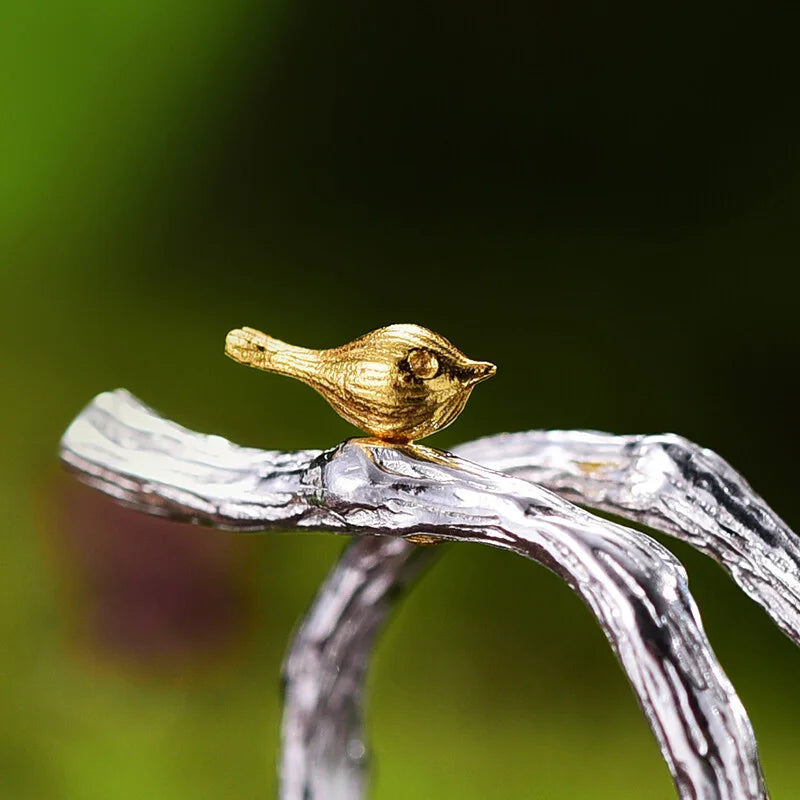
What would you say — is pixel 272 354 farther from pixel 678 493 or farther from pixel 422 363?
pixel 678 493

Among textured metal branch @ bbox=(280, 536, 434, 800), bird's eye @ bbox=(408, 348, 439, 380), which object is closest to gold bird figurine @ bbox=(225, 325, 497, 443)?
bird's eye @ bbox=(408, 348, 439, 380)

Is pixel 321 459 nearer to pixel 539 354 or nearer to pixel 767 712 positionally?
pixel 539 354

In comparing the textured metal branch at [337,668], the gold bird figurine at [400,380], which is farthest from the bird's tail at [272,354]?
the textured metal branch at [337,668]

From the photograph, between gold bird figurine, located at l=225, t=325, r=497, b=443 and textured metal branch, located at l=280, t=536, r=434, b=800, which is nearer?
gold bird figurine, located at l=225, t=325, r=497, b=443

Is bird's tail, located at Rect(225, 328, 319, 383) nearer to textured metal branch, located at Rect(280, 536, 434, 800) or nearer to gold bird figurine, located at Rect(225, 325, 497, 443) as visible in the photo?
gold bird figurine, located at Rect(225, 325, 497, 443)

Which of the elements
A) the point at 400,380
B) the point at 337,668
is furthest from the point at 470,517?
the point at 337,668

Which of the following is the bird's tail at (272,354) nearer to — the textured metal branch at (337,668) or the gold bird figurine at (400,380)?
the gold bird figurine at (400,380)
